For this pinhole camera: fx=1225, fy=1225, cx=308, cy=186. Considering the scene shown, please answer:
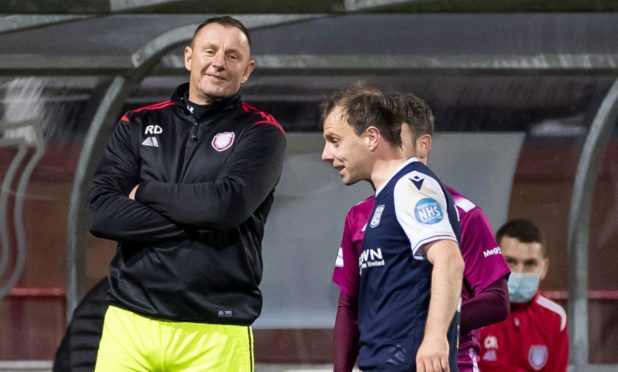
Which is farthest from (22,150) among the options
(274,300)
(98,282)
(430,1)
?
Answer: (430,1)

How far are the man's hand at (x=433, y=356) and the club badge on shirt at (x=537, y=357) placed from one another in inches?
70.0

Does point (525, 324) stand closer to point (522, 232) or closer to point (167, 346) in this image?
point (522, 232)

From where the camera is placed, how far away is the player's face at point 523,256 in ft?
14.6

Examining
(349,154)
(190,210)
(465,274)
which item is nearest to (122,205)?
(190,210)

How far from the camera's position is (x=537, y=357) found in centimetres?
436

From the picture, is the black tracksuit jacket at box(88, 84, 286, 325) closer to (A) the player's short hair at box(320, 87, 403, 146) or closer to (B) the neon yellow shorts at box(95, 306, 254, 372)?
(B) the neon yellow shorts at box(95, 306, 254, 372)

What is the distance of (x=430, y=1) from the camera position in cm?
493

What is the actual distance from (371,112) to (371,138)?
7 centimetres

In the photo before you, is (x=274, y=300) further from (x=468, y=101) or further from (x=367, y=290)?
(x=367, y=290)

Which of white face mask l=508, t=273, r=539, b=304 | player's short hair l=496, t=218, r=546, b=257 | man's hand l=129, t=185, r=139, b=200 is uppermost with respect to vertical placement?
man's hand l=129, t=185, r=139, b=200

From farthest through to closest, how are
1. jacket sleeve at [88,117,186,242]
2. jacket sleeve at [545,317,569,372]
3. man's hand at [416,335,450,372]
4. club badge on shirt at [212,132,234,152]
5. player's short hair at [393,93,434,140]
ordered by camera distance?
jacket sleeve at [545,317,569,372] < club badge on shirt at [212,132,234,152] < jacket sleeve at [88,117,186,242] < player's short hair at [393,93,434,140] < man's hand at [416,335,450,372]

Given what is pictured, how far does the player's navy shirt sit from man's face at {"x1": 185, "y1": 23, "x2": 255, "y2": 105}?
2.18ft

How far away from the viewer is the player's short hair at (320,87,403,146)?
9.57 ft

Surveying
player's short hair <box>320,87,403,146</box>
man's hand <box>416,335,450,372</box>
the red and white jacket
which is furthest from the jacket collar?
the red and white jacket
